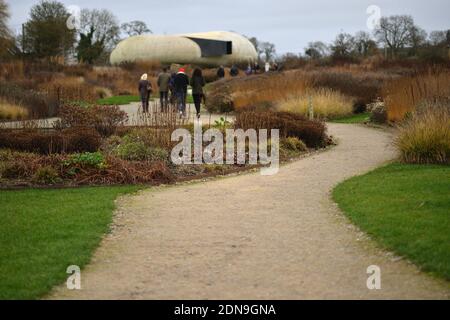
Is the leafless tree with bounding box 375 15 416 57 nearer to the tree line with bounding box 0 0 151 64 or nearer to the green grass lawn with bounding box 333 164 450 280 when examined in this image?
the tree line with bounding box 0 0 151 64

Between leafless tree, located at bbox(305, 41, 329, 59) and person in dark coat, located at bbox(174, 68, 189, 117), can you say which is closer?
person in dark coat, located at bbox(174, 68, 189, 117)

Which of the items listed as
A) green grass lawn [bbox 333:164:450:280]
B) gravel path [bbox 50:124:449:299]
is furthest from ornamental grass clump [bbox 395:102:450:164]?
gravel path [bbox 50:124:449:299]

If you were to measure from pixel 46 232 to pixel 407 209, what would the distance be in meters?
4.78

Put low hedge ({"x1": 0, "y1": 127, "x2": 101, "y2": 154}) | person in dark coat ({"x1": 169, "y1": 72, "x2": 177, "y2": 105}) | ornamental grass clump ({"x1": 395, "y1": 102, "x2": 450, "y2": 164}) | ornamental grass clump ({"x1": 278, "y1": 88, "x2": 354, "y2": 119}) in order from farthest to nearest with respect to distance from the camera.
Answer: person in dark coat ({"x1": 169, "y1": 72, "x2": 177, "y2": 105}) < ornamental grass clump ({"x1": 278, "y1": 88, "x2": 354, "y2": 119}) < low hedge ({"x1": 0, "y1": 127, "x2": 101, "y2": 154}) < ornamental grass clump ({"x1": 395, "y1": 102, "x2": 450, "y2": 164})

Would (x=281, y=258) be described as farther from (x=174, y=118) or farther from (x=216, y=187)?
(x=174, y=118)

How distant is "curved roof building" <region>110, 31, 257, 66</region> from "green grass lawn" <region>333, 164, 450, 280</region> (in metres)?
58.8

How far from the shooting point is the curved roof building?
228 ft

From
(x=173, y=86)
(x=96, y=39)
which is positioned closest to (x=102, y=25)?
(x=96, y=39)

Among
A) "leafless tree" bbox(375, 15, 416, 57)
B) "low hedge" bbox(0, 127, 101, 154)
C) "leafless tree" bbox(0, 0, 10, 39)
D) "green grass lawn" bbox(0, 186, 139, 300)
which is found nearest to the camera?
"green grass lawn" bbox(0, 186, 139, 300)

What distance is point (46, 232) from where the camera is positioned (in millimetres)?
7836

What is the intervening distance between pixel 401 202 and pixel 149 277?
13.8 ft

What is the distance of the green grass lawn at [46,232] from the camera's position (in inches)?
244

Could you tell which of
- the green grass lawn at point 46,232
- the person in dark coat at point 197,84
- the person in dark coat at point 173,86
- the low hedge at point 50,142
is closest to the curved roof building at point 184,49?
the person in dark coat at point 173,86

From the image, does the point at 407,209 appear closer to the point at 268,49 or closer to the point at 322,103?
the point at 322,103
